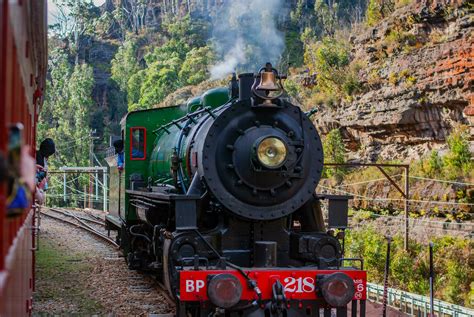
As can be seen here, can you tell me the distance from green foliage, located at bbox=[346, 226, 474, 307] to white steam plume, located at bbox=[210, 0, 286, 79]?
37.5 m

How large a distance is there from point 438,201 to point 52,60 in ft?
192

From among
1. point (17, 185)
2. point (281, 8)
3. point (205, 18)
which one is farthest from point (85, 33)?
point (17, 185)

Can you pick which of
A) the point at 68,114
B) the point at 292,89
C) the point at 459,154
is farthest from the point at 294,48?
the point at 459,154

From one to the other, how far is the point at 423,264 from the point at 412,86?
8.56m

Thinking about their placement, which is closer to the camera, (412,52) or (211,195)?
(211,195)

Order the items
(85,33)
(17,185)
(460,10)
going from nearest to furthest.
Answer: (17,185) < (460,10) < (85,33)

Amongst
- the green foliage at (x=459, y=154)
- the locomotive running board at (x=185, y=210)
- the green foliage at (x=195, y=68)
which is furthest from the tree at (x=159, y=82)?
the locomotive running board at (x=185, y=210)

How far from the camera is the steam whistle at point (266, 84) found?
21.8ft

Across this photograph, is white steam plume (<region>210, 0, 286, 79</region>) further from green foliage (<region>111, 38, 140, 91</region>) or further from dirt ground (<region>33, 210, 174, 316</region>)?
dirt ground (<region>33, 210, 174, 316</region>)

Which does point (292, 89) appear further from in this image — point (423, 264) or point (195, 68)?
point (195, 68)

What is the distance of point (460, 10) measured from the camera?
74.3 ft

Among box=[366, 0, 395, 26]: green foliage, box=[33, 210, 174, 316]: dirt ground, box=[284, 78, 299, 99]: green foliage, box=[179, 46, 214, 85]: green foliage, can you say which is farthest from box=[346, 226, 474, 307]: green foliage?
box=[179, 46, 214, 85]: green foliage

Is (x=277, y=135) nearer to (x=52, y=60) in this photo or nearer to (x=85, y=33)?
(x=52, y=60)

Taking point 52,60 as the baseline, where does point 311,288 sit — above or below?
below
